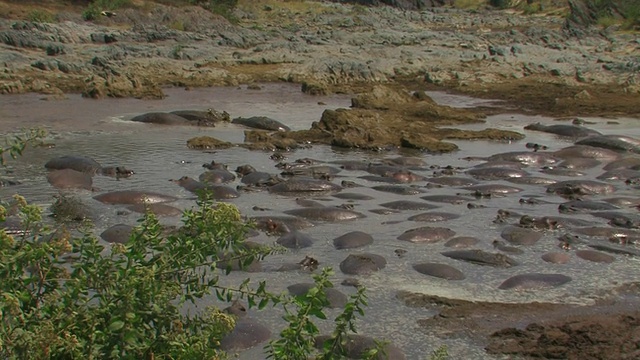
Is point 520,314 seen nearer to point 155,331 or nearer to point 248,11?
point 155,331

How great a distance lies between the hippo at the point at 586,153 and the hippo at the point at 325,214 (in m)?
6.52

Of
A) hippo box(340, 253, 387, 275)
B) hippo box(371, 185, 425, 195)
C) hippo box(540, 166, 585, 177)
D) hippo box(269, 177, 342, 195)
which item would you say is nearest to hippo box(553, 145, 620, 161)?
hippo box(540, 166, 585, 177)

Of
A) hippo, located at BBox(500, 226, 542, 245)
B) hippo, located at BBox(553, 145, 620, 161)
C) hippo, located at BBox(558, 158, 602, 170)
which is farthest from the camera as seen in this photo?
hippo, located at BBox(553, 145, 620, 161)

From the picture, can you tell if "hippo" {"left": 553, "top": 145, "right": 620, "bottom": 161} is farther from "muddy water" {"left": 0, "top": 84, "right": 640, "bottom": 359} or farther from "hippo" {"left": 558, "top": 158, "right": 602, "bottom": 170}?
"muddy water" {"left": 0, "top": 84, "right": 640, "bottom": 359}

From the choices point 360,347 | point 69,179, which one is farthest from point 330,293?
point 69,179

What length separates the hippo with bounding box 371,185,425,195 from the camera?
44.4 feet

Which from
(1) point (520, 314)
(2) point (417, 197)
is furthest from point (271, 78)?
(1) point (520, 314)

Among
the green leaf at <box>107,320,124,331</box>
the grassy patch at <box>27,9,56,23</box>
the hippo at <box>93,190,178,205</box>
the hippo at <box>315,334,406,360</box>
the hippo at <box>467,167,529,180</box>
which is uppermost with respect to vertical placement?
the green leaf at <box>107,320,124,331</box>

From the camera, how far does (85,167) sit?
46.4 feet

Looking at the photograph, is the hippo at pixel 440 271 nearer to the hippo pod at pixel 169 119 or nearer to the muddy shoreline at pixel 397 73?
the muddy shoreline at pixel 397 73

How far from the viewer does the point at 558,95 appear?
26.9 meters

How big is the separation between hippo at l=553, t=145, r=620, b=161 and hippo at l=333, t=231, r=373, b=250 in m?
7.40

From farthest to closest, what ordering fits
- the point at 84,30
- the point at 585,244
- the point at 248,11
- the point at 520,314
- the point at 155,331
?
the point at 248,11
the point at 84,30
the point at 585,244
the point at 520,314
the point at 155,331

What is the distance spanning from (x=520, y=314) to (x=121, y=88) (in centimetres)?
1746
